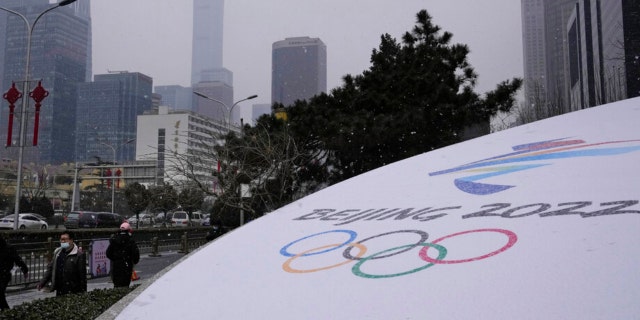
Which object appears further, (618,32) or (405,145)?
(618,32)

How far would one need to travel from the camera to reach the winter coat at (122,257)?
810 centimetres

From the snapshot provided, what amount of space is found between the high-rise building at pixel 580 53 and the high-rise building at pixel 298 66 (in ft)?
94.7

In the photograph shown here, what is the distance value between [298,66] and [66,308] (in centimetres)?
7758

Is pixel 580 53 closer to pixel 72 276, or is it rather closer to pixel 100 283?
pixel 100 283

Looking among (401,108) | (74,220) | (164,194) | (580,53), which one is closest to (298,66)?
(580,53)

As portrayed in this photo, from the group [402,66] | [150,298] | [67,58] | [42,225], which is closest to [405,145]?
[402,66]

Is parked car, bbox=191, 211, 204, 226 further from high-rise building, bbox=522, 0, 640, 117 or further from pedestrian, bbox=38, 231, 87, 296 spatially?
pedestrian, bbox=38, 231, 87, 296

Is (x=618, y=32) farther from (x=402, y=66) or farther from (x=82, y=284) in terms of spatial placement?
(x=82, y=284)

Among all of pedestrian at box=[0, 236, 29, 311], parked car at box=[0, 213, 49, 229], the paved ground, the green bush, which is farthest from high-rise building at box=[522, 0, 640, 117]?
parked car at box=[0, 213, 49, 229]

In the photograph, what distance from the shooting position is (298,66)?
81.0 metres

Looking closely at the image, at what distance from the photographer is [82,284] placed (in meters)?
7.08

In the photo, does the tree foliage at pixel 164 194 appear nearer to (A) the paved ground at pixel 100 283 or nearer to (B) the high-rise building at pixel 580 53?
(A) the paved ground at pixel 100 283

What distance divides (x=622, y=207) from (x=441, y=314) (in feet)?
4.31

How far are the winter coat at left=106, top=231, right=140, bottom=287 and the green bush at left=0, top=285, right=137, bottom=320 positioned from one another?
7.62 feet
